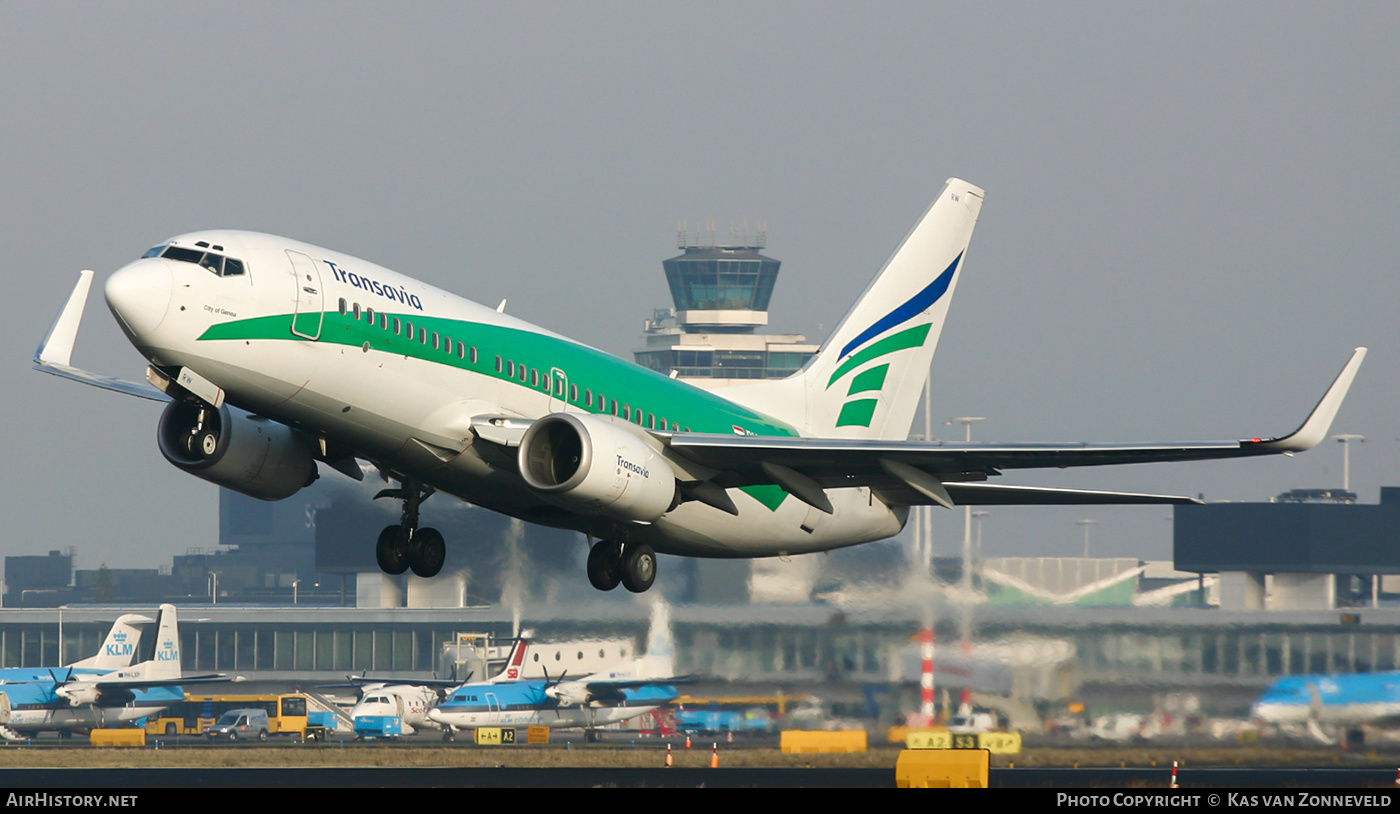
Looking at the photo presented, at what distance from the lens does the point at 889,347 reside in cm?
3659

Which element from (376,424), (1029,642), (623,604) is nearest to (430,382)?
(376,424)

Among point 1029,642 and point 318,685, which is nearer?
point 1029,642

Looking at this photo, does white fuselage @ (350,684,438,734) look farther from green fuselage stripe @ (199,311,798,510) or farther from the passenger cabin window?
the passenger cabin window

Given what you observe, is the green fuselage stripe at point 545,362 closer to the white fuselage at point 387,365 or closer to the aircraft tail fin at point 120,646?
the white fuselage at point 387,365

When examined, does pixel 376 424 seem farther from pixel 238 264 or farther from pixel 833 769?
pixel 833 769

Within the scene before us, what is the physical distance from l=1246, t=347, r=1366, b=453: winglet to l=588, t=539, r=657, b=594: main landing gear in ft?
37.0

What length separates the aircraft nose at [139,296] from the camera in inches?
919

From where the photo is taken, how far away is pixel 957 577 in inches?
1567

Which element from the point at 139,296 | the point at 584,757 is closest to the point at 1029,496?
the point at 139,296

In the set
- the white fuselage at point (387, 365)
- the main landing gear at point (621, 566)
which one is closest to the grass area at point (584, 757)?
the main landing gear at point (621, 566)

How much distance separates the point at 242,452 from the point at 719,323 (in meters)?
128

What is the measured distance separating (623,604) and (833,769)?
6.73 meters

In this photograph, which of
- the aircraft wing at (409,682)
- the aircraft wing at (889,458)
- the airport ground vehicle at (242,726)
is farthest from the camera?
the airport ground vehicle at (242,726)

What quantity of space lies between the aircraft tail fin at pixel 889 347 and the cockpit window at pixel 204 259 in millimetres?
13008
